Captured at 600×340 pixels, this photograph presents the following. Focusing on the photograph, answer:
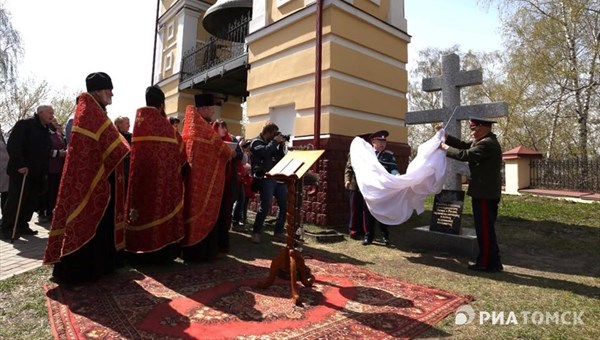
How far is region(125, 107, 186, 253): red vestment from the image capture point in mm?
4078

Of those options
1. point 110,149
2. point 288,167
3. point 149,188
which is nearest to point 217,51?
point 149,188

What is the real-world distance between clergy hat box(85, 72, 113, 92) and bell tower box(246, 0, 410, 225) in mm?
4275

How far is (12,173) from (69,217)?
3015 millimetres

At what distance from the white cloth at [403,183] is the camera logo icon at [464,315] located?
7.52 ft

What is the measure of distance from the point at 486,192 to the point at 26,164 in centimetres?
657

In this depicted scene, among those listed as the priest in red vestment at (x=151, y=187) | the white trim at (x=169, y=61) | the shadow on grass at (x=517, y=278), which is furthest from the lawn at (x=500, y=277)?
the white trim at (x=169, y=61)

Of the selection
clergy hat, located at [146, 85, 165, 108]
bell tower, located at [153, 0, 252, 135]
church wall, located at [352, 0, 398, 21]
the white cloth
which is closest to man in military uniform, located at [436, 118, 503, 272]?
the white cloth

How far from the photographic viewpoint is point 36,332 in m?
2.60

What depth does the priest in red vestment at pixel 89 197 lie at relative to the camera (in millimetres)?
3455

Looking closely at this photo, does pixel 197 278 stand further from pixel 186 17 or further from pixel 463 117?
pixel 186 17

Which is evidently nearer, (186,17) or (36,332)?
(36,332)

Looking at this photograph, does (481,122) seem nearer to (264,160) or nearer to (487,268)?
(487,268)

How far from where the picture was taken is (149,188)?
4.09 meters

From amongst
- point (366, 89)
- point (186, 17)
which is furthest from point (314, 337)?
point (186, 17)
